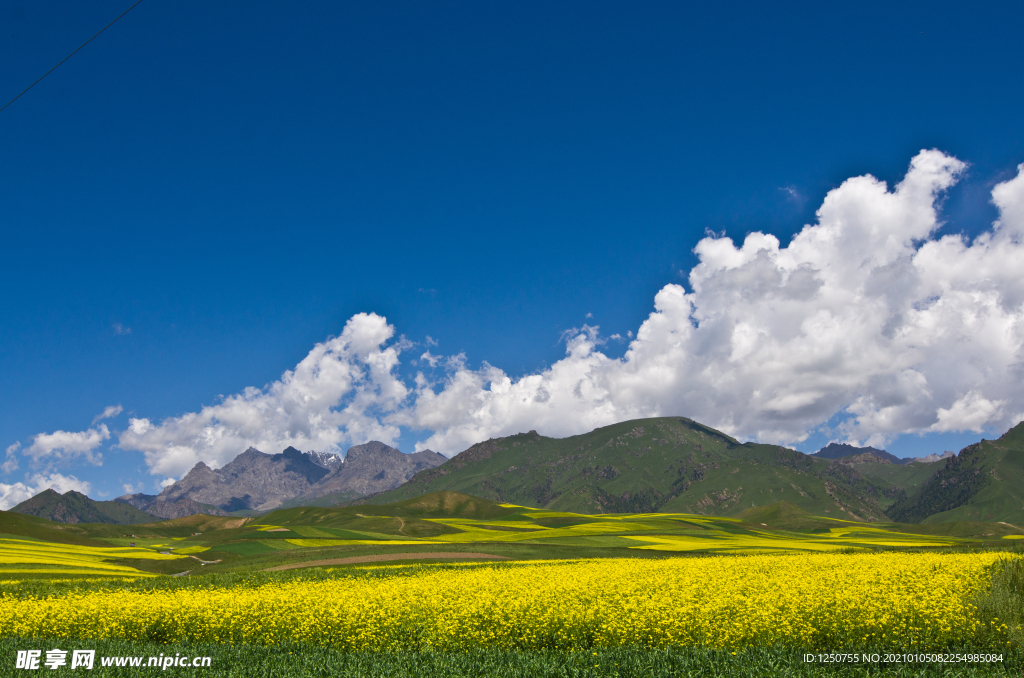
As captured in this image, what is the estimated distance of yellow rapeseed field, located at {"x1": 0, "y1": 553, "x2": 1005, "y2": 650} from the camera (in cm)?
1942

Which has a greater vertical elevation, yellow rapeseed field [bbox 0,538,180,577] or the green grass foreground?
the green grass foreground

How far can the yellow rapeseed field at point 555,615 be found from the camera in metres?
19.4

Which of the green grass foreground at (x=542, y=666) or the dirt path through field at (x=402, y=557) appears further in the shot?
the dirt path through field at (x=402, y=557)

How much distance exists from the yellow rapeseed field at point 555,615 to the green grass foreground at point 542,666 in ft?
4.58

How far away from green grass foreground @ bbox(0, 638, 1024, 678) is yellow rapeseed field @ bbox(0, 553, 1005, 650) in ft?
4.58

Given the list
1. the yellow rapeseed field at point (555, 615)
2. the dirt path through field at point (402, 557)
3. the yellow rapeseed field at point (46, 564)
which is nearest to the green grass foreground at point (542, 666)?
the yellow rapeseed field at point (555, 615)

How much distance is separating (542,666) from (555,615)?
470cm

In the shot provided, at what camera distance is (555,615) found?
20.8 meters

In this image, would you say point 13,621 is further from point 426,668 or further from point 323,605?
point 426,668

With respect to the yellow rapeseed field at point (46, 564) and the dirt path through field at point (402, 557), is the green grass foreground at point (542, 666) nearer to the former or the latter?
the dirt path through field at point (402, 557)

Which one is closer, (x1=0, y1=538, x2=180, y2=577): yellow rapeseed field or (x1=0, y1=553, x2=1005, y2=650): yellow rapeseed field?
(x1=0, y1=553, x2=1005, y2=650): yellow rapeseed field

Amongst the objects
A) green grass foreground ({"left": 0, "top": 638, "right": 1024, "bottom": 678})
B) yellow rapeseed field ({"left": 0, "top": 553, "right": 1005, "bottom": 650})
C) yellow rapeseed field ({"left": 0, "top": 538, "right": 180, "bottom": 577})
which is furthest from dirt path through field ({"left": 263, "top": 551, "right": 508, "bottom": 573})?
green grass foreground ({"left": 0, "top": 638, "right": 1024, "bottom": 678})

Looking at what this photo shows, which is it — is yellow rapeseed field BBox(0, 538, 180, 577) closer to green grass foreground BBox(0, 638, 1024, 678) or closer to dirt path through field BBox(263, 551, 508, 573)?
dirt path through field BBox(263, 551, 508, 573)

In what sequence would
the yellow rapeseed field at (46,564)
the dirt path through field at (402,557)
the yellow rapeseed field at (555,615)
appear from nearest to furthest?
the yellow rapeseed field at (555,615) → the yellow rapeseed field at (46,564) → the dirt path through field at (402,557)
